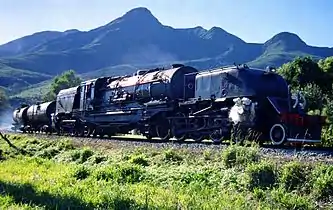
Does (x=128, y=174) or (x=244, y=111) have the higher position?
(x=244, y=111)

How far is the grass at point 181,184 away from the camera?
782cm

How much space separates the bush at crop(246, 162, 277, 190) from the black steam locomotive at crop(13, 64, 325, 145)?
5675 mm

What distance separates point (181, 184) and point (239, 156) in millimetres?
1681

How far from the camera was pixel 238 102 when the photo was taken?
1653 centimetres

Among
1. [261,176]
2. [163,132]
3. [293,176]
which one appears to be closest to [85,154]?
[163,132]

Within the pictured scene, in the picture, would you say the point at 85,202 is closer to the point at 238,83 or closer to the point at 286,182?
the point at 286,182

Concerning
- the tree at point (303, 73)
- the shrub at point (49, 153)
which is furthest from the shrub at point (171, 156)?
the tree at point (303, 73)

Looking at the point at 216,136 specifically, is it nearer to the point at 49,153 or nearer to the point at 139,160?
the point at 139,160

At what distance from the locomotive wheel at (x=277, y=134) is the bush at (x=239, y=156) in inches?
197

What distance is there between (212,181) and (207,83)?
9477 millimetres

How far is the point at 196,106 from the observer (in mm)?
19219

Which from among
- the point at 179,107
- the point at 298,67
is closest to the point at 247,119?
the point at 179,107

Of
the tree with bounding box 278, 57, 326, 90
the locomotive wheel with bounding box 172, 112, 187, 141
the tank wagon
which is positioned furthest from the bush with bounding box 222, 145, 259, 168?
the tree with bounding box 278, 57, 326, 90

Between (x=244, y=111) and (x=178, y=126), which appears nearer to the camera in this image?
(x=244, y=111)
